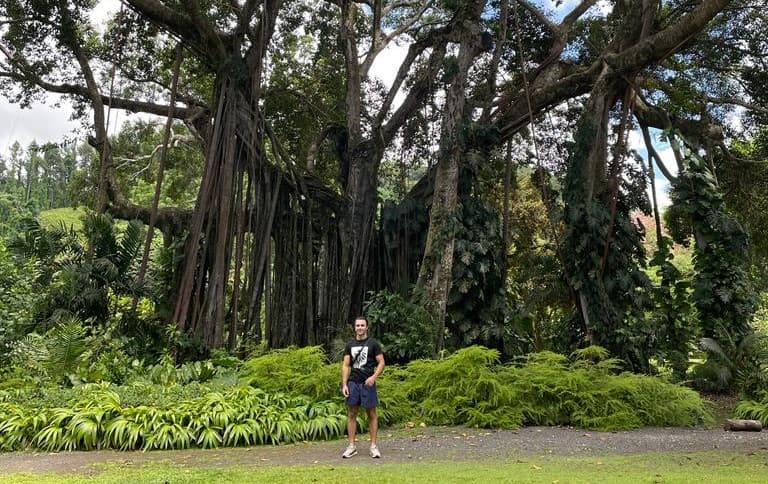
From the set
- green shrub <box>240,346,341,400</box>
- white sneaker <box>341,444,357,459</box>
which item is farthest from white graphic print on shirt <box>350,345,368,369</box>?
green shrub <box>240,346,341,400</box>

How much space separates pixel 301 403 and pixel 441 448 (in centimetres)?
155

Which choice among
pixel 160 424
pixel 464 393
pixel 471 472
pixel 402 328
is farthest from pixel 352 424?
pixel 402 328

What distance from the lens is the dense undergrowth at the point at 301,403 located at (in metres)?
5.01

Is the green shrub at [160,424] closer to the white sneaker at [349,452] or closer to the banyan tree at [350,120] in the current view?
the white sneaker at [349,452]

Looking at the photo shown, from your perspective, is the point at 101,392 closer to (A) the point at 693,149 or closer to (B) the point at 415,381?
(B) the point at 415,381

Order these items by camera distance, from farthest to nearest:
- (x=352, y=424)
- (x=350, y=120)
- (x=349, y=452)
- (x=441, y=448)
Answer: (x=350, y=120), (x=441, y=448), (x=352, y=424), (x=349, y=452)

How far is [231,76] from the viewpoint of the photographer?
30.0 ft

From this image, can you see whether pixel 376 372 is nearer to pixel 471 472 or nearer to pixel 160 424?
pixel 471 472

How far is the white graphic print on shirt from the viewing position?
15.3 feet

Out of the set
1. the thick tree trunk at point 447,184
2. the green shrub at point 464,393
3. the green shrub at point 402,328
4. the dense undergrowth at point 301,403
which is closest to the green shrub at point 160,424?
the dense undergrowth at point 301,403

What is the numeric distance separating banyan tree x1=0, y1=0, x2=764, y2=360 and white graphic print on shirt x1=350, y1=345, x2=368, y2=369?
397 centimetres

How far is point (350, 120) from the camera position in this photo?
1104 centimetres

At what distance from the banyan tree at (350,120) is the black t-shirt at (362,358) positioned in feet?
12.9

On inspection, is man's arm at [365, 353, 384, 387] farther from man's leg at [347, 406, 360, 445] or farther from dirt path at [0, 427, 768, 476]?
dirt path at [0, 427, 768, 476]
